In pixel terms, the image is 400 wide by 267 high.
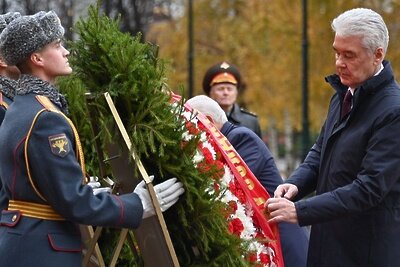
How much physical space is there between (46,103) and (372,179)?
1489mm

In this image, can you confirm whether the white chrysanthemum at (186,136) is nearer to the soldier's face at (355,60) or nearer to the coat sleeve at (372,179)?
the coat sleeve at (372,179)

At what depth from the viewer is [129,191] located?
15.3 ft

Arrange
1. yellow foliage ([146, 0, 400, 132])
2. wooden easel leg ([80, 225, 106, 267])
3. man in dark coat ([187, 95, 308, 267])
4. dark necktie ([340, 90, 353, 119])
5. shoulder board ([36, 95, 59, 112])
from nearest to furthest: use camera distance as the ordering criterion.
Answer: shoulder board ([36, 95, 59, 112]) → wooden easel leg ([80, 225, 106, 267]) → dark necktie ([340, 90, 353, 119]) → man in dark coat ([187, 95, 308, 267]) → yellow foliage ([146, 0, 400, 132])

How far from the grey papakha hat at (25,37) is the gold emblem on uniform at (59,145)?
0.43 meters

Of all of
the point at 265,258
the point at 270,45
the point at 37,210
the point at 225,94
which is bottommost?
the point at 270,45

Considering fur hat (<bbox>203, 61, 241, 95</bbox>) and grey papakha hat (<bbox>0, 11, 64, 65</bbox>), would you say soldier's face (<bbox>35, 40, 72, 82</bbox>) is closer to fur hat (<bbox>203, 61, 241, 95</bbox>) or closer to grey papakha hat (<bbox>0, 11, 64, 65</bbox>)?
grey papakha hat (<bbox>0, 11, 64, 65</bbox>)

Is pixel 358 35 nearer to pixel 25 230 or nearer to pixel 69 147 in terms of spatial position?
pixel 69 147

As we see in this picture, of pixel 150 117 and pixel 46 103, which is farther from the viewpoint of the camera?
pixel 150 117

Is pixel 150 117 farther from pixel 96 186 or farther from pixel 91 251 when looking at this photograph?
pixel 91 251

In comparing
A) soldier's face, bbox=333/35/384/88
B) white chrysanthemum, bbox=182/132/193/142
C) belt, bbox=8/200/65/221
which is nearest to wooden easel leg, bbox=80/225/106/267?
belt, bbox=8/200/65/221

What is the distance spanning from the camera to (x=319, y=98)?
28156 mm

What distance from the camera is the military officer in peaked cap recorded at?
9.24 metres

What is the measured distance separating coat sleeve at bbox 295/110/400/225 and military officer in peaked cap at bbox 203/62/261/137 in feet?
14.8

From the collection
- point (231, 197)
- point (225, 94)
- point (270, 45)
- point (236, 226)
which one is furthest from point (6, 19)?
point (270, 45)
